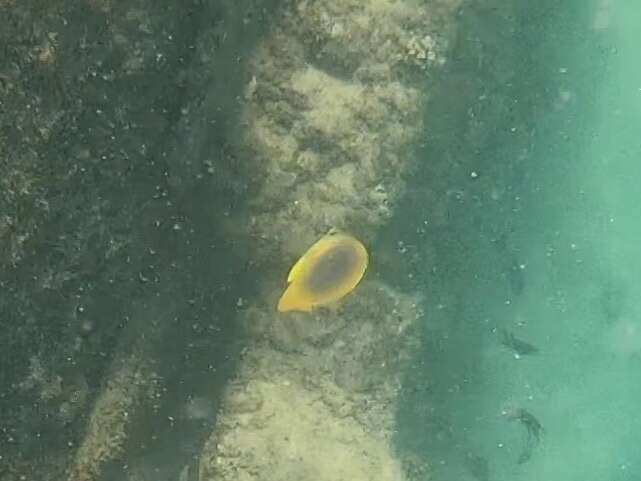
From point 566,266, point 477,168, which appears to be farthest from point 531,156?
point 566,266

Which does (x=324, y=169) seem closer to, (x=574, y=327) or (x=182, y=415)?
(x=182, y=415)


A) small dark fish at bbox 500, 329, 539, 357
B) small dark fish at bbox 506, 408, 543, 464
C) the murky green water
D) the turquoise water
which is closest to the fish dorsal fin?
the murky green water

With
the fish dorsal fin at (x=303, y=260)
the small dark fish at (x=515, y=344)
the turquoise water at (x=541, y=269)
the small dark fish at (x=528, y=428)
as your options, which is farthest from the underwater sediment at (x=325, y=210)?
the small dark fish at (x=528, y=428)

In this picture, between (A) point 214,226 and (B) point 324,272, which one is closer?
(A) point 214,226

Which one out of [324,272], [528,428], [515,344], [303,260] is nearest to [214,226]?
[303,260]

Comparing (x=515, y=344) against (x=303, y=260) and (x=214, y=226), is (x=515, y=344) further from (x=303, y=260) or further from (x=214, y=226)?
(x=214, y=226)

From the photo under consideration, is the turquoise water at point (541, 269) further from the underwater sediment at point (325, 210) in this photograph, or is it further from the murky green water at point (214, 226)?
the underwater sediment at point (325, 210)

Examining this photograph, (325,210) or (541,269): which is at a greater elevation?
(325,210)
